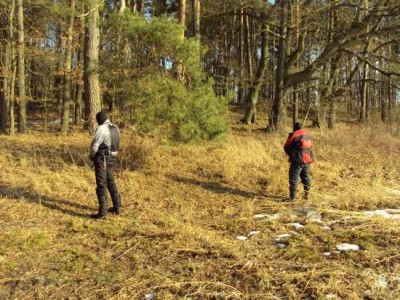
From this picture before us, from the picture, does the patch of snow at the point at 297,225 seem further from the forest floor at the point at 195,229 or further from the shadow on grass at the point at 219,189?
the shadow on grass at the point at 219,189

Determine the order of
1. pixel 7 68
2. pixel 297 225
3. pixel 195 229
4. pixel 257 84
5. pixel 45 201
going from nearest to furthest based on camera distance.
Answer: pixel 195 229 < pixel 297 225 < pixel 45 201 < pixel 7 68 < pixel 257 84

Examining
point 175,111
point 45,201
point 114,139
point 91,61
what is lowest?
point 45,201

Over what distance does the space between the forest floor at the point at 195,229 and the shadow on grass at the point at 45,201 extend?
36 millimetres

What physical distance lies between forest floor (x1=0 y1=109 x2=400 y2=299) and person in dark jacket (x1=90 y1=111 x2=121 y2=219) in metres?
0.41

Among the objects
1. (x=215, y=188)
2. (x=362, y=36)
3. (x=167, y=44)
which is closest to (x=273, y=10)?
(x=362, y=36)

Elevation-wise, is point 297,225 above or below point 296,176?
below

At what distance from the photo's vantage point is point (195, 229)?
6699mm

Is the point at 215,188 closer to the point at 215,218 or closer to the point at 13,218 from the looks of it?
the point at 215,218

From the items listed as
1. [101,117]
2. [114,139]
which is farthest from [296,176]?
[101,117]

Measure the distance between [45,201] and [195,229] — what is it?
314cm

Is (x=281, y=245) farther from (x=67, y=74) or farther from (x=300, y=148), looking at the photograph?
(x=67, y=74)

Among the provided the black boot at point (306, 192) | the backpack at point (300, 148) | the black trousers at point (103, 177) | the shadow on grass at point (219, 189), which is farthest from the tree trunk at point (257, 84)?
the black trousers at point (103, 177)

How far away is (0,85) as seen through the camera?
1933 cm

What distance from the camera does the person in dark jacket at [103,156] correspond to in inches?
282
